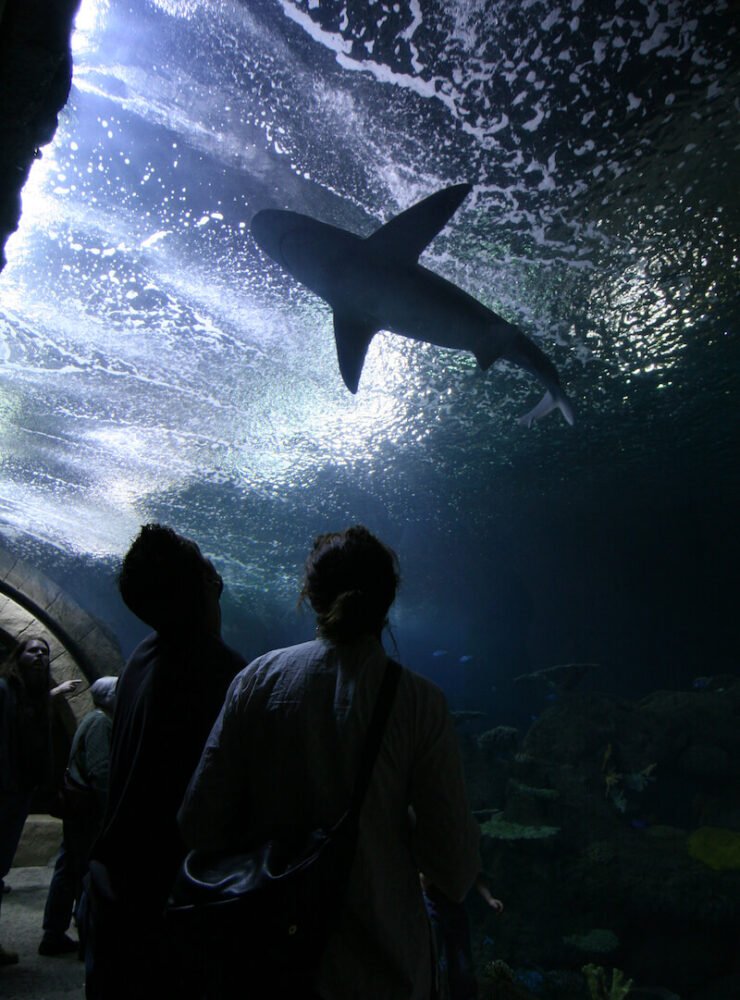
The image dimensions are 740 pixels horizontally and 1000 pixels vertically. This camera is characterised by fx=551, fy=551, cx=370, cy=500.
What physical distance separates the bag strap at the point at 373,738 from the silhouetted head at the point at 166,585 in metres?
0.86

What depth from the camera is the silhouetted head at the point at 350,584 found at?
1542 millimetres

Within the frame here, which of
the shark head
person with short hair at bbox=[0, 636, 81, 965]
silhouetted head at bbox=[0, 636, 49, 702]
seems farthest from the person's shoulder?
the shark head

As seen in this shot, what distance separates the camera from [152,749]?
1749mm

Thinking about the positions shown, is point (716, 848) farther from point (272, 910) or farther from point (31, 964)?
point (272, 910)

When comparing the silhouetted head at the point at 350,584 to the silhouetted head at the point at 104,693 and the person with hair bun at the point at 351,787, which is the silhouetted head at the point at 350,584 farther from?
the silhouetted head at the point at 104,693

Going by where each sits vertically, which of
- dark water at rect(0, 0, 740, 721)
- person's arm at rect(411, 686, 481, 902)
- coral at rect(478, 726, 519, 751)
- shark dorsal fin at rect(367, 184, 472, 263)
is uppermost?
dark water at rect(0, 0, 740, 721)

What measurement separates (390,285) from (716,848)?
1206 cm

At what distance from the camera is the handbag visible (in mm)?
1164

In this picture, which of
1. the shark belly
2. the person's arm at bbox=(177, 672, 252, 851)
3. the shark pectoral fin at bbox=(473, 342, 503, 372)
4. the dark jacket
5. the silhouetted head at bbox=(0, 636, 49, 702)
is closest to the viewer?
the person's arm at bbox=(177, 672, 252, 851)

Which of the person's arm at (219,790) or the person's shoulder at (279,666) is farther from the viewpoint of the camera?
the person's shoulder at (279,666)

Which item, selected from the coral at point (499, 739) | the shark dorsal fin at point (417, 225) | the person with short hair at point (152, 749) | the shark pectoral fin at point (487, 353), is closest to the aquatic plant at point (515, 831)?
the coral at point (499, 739)

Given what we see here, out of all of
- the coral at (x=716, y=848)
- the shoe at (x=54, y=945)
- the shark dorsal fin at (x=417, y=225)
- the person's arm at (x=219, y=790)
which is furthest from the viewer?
the coral at (x=716, y=848)

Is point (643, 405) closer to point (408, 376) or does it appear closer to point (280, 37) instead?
point (408, 376)

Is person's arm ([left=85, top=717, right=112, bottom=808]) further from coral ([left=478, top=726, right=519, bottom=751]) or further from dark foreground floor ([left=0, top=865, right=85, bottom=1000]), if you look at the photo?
coral ([left=478, top=726, right=519, bottom=751])
